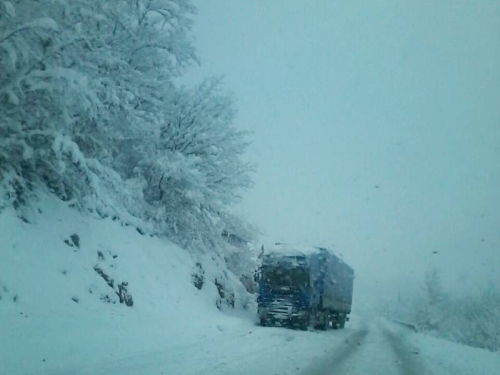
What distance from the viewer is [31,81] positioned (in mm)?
12227

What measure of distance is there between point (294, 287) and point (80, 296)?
12551 mm

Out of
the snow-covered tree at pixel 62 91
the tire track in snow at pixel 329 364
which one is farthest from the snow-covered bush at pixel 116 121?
the tire track in snow at pixel 329 364

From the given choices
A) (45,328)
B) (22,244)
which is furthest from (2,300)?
(22,244)

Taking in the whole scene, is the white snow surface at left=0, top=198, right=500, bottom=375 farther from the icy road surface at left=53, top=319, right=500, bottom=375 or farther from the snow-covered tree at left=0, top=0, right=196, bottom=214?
the snow-covered tree at left=0, top=0, right=196, bottom=214

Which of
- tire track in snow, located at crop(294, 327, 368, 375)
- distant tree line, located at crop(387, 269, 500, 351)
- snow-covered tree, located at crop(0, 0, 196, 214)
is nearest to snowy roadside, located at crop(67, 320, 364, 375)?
tire track in snow, located at crop(294, 327, 368, 375)

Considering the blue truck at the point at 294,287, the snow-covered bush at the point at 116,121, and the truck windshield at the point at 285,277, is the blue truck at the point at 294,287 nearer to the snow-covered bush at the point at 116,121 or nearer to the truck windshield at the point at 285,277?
the truck windshield at the point at 285,277

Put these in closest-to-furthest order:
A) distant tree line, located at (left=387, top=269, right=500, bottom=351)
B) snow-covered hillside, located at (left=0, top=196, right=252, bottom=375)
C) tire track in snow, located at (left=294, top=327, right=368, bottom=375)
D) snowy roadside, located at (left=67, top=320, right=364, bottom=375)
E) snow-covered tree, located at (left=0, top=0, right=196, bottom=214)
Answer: snowy roadside, located at (left=67, top=320, right=364, bottom=375)
snow-covered hillside, located at (left=0, top=196, right=252, bottom=375)
tire track in snow, located at (left=294, top=327, right=368, bottom=375)
snow-covered tree, located at (left=0, top=0, right=196, bottom=214)
distant tree line, located at (left=387, top=269, right=500, bottom=351)

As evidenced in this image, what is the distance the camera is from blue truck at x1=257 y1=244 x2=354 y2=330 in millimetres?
23250

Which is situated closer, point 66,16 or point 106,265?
point 66,16

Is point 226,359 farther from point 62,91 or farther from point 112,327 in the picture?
point 62,91

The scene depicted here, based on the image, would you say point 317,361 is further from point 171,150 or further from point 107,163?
point 171,150

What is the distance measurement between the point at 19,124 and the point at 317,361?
9.20 metres

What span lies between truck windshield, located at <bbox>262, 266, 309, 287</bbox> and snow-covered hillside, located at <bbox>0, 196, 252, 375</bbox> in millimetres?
4426

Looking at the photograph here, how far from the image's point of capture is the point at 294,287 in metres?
23.6
